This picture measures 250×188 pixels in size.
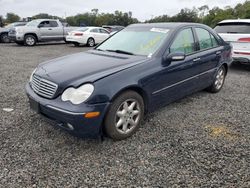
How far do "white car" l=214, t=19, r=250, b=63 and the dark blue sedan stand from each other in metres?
2.79

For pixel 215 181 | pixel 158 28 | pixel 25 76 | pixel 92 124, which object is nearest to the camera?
pixel 215 181

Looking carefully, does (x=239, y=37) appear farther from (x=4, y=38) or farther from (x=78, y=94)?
(x=4, y=38)

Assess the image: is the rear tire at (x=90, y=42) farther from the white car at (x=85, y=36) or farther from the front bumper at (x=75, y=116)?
the front bumper at (x=75, y=116)

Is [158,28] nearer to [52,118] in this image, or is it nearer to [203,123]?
[203,123]

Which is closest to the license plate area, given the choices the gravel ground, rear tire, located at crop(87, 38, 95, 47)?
the gravel ground

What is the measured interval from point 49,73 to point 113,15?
70.3 metres

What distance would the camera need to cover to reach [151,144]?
3.10 meters

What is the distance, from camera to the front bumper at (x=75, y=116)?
2.63 m

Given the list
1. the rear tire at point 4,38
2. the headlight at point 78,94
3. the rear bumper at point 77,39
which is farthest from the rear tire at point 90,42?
the headlight at point 78,94

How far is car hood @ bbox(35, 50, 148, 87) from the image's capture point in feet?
9.31

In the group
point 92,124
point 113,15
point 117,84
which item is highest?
point 113,15

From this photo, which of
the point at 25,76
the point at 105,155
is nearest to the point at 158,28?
the point at 105,155

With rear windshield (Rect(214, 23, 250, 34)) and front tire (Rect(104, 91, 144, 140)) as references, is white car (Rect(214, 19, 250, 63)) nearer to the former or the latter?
rear windshield (Rect(214, 23, 250, 34))

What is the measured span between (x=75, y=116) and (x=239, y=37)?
19.9 ft
